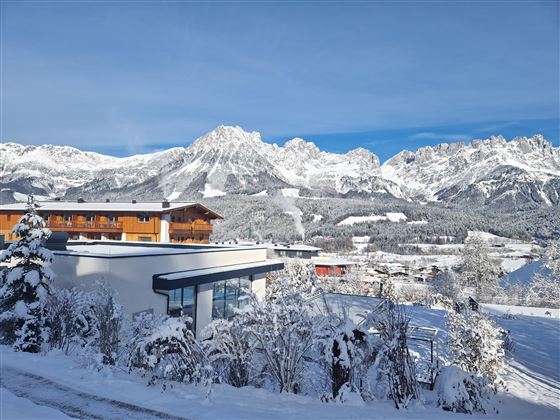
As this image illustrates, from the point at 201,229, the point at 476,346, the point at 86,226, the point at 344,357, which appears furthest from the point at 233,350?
the point at 86,226

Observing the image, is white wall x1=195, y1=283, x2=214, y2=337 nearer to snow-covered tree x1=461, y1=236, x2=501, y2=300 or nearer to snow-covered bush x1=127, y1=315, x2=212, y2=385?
snow-covered bush x1=127, y1=315, x2=212, y2=385

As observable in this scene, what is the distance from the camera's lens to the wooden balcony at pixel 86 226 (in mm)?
39906

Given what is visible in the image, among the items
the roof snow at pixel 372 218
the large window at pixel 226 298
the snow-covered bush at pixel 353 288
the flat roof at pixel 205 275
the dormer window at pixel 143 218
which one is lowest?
the snow-covered bush at pixel 353 288

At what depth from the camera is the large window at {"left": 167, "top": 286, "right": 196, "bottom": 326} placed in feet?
50.6

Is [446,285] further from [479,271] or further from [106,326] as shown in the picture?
[106,326]

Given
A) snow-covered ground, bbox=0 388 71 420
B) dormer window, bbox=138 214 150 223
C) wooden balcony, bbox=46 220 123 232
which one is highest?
dormer window, bbox=138 214 150 223

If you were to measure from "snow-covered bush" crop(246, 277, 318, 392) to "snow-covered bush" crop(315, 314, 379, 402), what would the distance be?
12.5 inches

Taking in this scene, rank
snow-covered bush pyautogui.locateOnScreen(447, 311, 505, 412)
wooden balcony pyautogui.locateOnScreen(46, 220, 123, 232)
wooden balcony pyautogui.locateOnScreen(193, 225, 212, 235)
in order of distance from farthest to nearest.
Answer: wooden balcony pyautogui.locateOnScreen(193, 225, 212, 235) < wooden balcony pyautogui.locateOnScreen(46, 220, 123, 232) < snow-covered bush pyautogui.locateOnScreen(447, 311, 505, 412)

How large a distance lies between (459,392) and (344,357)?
2.05 m

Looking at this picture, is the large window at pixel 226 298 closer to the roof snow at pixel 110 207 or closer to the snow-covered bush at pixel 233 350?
the snow-covered bush at pixel 233 350

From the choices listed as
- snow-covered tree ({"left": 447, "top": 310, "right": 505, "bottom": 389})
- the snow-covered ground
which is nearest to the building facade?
snow-covered tree ({"left": 447, "top": 310, "right": 505, "bottom": 389})

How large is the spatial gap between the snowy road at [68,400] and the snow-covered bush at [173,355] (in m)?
0.99

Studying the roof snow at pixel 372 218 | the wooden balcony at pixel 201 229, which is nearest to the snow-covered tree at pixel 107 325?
the wooden balcony at pixel 201 229

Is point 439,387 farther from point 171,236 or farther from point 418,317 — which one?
point 171,236
